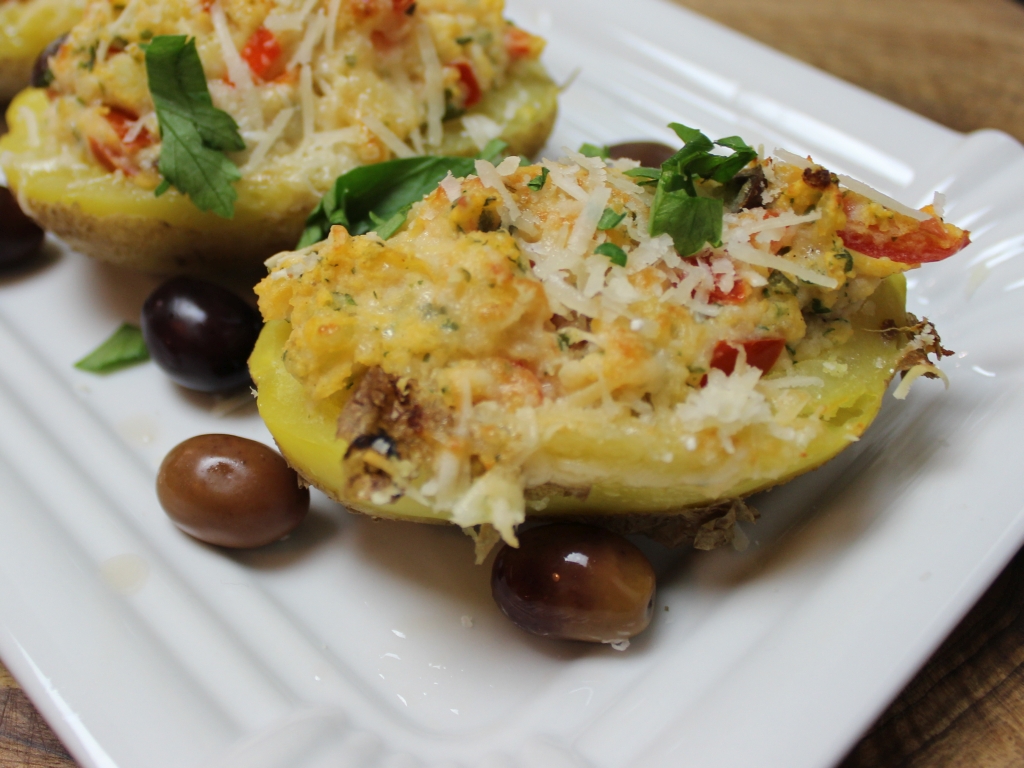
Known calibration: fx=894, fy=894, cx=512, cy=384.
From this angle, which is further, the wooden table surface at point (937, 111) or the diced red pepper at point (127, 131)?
the diced red pepper at point (127, 131)

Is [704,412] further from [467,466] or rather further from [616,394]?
[467,466]

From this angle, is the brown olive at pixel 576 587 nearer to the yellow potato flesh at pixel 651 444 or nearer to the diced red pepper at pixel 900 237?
the yellow potato flesh at pixel 651 444

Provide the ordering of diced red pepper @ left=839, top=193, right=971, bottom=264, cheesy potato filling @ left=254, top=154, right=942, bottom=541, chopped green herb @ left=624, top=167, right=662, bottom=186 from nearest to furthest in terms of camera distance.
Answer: cheesy potato filling @ left=254, top=154, right=942, bottom=541, diced red pepper @ left=839, top=193, right=971, bottom=264, chopped green herb @ left=624, top=167, right=662, bottom=186

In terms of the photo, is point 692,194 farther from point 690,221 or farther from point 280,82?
point 280,82

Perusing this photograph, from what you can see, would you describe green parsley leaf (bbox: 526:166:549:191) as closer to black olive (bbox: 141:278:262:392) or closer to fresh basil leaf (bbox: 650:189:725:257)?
fresh basil leaf (bbox: 650:189:725:257)

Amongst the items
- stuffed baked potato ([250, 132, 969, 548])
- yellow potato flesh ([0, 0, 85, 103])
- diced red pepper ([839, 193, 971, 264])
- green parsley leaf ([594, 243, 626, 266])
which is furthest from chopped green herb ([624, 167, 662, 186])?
yellow potato flesh ([0, 0, 85, 103])

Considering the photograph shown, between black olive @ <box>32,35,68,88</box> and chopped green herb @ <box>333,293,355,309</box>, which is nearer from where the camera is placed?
chopped green herb @ <box>333,293,355,309</box>

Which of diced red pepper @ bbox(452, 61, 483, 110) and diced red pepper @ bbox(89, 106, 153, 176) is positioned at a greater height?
diced red pepper @ bbox(452, 61, 483, 110)

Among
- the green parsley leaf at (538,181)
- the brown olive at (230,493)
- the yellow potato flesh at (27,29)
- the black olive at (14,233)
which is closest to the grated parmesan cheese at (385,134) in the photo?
the green parsley leaf at (538,181)
